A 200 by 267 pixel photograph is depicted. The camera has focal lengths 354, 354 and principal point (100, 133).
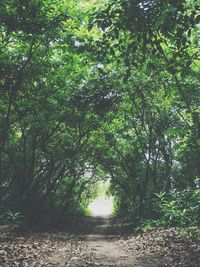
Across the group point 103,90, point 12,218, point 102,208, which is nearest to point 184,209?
point 103,90

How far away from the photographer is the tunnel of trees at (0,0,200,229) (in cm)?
606

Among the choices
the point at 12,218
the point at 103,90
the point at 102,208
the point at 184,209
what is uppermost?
the point at 103,90

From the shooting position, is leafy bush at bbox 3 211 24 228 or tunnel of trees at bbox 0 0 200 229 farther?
leafy bush at bbox 3 211 24 228

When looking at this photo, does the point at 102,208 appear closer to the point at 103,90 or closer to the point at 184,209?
the point at 103,90

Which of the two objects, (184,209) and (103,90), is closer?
(184,209)

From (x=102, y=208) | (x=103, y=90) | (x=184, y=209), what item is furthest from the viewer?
(x=102, y=208)

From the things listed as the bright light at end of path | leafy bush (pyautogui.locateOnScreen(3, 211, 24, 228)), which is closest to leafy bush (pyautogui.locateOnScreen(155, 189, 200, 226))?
leafy bush (pyautogui.locateOnScreen(3, 211, 24, 228))

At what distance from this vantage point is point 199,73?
1633 centimetres

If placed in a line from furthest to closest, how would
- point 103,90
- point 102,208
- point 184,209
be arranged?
point 102,208, point 103,90, point 184,209

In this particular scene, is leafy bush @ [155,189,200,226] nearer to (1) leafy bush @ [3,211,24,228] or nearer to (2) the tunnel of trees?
(2) the tunnel of trees

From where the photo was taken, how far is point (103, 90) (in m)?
19.0

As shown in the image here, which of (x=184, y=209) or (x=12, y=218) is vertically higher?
(x=184, y=209)

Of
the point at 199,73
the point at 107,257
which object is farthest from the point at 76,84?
the point at 107,257

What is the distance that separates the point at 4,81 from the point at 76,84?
5025 millimetres
